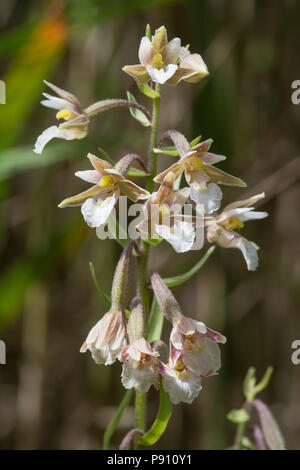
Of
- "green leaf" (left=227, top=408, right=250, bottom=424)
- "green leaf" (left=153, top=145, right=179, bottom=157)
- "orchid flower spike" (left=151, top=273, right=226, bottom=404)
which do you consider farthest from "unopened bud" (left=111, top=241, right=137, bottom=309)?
"green leaf" (left=227, top=408, right=250, bottom=424)

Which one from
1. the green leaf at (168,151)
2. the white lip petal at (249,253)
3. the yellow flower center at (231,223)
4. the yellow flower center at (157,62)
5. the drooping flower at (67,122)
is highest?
the yellow flower center at (157,62)

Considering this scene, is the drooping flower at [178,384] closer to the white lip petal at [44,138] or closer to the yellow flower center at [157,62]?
the white lip petal at [44,138]

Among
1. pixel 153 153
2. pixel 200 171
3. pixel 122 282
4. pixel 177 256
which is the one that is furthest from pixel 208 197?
pixel 177 256

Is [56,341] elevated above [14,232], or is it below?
below

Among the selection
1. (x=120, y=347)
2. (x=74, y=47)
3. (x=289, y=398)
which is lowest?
(x=289, y=398)

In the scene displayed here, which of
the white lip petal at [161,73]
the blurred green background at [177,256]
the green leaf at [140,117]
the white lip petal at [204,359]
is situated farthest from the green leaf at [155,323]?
the blurred green background at [177,256]
